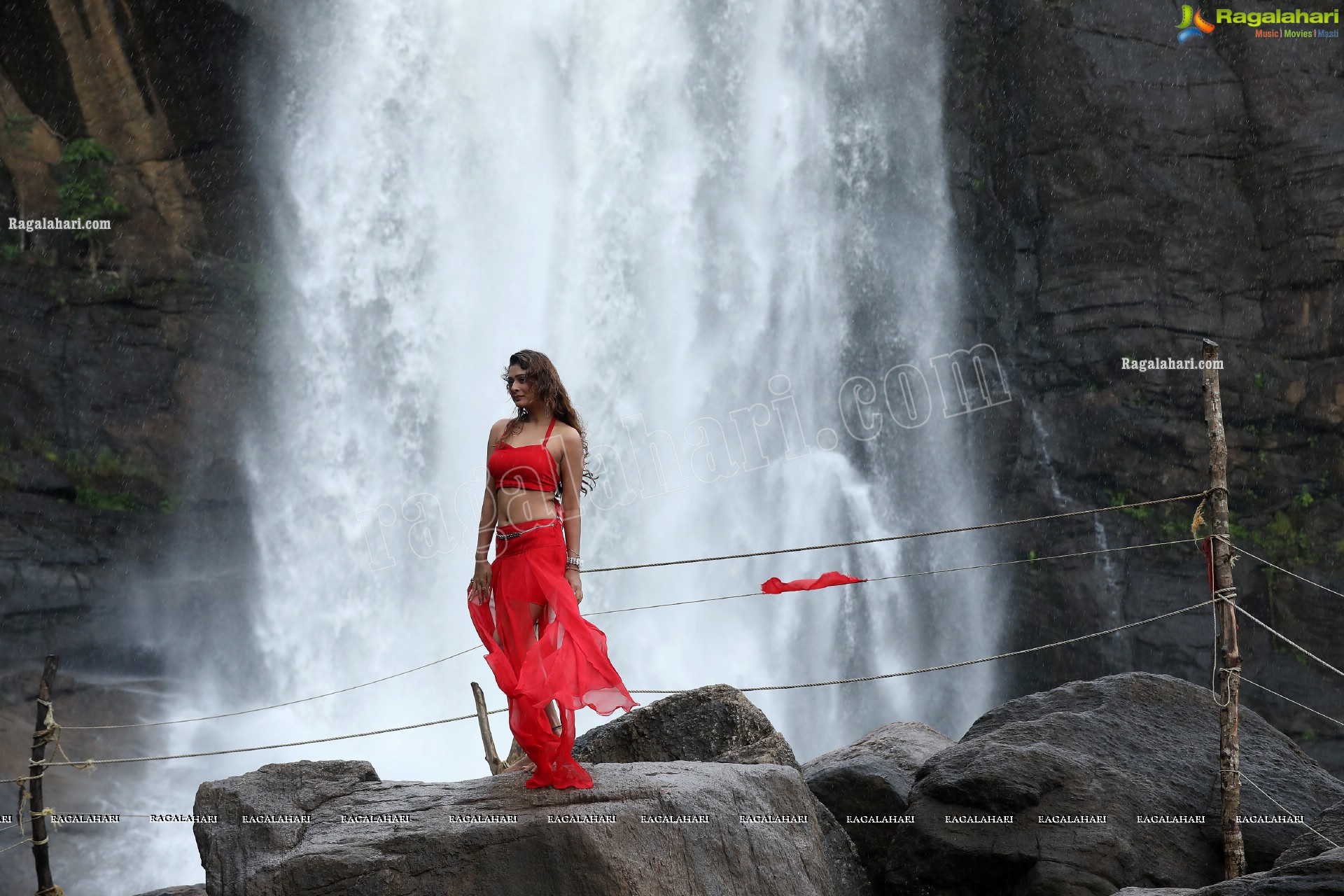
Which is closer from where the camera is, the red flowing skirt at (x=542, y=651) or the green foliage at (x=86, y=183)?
the red flowing skirt at (x=542, y=651)

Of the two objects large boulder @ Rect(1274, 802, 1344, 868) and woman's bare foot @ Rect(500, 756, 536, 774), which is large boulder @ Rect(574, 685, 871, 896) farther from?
large boulder @ Rect(1274, 802, 1344, 868)

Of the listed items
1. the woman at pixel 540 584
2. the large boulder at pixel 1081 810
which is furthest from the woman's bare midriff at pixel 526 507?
the large boulder at pixel 1081 810

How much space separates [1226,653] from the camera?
16.0 ft

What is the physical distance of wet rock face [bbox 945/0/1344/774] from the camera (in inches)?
550

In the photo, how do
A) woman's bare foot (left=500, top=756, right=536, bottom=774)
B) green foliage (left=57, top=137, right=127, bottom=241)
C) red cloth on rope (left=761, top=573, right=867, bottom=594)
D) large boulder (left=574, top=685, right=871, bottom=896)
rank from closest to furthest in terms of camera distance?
woman's bare foot (left=500, top=756, right=536, bottom=774) → red cloth on rope (left=761, top=573, right=867, bottom=594) → large boulder (left=574, top=685, right=871, bottom=896) → green foliage (left=57, top=137, right=127, bottom=241)

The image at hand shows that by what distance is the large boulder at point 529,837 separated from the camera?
360 centimetres

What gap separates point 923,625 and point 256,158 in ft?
37.3

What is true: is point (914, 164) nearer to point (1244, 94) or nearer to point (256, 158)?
point (1244, 94)

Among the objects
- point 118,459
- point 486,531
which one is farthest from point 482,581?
point 118,459

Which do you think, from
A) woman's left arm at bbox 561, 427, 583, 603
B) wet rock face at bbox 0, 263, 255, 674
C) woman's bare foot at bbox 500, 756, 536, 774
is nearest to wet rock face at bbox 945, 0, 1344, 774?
woman's bare foot at bbox 500, 756, 536, 774

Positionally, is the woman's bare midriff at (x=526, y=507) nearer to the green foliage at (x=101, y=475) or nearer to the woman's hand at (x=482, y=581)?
the woman's hand at (x=482, y=581)

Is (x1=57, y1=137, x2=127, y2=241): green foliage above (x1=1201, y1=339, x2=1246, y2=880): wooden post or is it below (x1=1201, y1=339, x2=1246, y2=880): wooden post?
above

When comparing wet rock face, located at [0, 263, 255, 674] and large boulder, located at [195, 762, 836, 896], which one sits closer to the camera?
large boulder, located at [195, 762, 836, 896]

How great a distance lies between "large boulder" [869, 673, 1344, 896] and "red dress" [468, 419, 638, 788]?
5.81 feet
